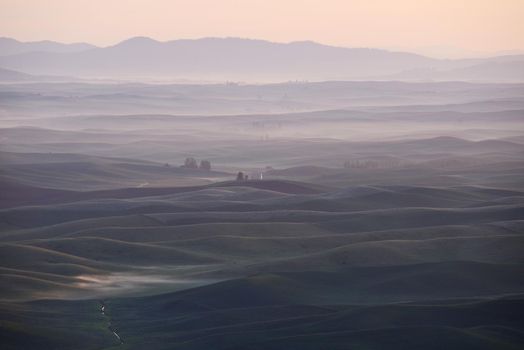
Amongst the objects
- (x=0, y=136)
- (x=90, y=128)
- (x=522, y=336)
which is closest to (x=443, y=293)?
(x=522, y=336)

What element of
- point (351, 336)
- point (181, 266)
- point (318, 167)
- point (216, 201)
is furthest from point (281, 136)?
point (351, 336)

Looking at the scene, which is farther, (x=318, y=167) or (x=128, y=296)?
(x=318, y=167)

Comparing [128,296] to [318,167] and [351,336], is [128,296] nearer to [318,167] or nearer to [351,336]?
[351,336]

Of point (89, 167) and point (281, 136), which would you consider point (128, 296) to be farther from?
point (281, 136)

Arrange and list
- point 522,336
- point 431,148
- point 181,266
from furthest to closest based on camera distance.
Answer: point 431,148, point 181,266, point 522,336

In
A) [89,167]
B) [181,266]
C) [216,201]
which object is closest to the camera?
[181,266]

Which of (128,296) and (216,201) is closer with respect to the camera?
(128,296)

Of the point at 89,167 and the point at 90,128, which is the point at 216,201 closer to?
the point at 89,167

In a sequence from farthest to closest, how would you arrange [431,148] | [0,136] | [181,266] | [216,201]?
1. [0,136]
2. [431,148]
3. [216,201]
4. [181,266]

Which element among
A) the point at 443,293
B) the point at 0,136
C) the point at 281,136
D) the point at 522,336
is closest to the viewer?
the point at 522,336
